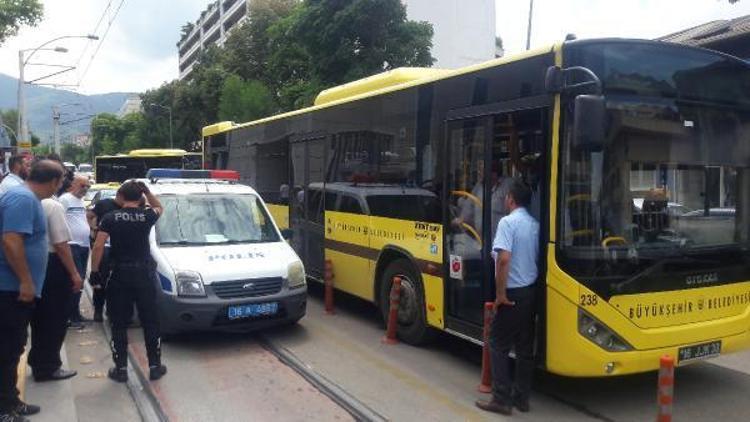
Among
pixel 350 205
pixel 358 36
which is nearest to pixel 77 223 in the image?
pixel 350 205

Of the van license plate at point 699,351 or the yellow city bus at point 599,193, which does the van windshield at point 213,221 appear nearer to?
the yellow city bus at point 599,193

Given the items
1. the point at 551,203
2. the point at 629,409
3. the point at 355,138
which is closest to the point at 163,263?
the point at 355,138

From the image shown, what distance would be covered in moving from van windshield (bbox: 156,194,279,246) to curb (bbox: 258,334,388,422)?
1408 millimetres

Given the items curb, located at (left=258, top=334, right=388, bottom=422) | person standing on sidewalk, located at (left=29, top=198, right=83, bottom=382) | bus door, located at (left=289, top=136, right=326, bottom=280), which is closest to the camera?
curb, located at (left=258, top=334, right=388, bottom=422)

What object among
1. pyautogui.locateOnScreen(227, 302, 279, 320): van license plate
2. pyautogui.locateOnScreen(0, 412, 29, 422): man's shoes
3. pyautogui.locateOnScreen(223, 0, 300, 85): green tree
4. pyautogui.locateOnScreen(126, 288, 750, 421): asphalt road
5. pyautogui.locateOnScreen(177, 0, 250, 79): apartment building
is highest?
pyautogui.locateOnScreen(177, 0, 250, 79): apartment building

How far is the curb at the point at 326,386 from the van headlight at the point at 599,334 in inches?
67.7

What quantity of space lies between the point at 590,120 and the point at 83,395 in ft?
15.9

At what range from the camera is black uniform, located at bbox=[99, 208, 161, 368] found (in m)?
6.22

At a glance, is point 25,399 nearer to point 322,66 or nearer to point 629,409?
point 629,409

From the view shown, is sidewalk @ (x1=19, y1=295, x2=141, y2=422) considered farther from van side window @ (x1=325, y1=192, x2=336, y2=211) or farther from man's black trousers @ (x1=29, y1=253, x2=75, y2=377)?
van side window @ (x1=325, y1=192, x2=336, y2=211)

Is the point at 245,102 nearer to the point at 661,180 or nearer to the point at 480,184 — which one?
the point at 480,184

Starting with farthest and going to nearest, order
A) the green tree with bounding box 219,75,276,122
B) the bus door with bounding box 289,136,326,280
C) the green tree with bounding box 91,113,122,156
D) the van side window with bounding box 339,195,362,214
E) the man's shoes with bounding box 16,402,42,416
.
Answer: the green tree with bounding box 91,113,122,156 → the green tree with bounding box 219,75,276,122 → the bus door with bounding box 289,136,326,280 → the van side window with bounding box 339,195,362,214 → the man's shoes with bounding box 16,402,42,416

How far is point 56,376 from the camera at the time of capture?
242 inches

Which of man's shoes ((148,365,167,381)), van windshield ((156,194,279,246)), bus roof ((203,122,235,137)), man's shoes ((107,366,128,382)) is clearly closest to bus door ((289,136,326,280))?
van windshield ((156,194,279,246))
